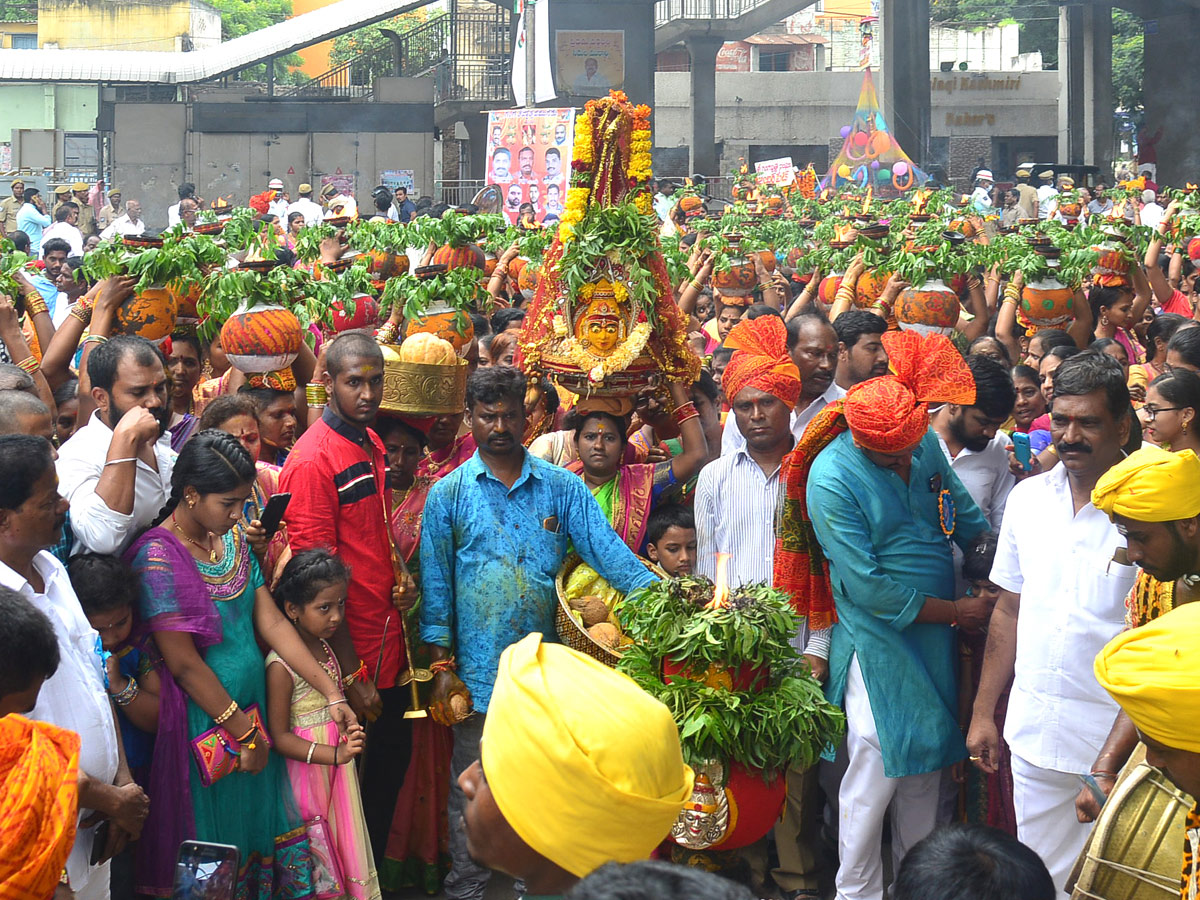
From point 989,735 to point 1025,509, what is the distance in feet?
2.51

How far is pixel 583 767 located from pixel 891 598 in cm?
257

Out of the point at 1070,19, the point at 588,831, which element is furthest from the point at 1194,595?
the point at 1070,19

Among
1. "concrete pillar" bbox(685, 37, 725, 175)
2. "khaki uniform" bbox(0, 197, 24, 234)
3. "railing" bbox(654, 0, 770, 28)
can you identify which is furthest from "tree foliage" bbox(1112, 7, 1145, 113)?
"khaki uniform" bbox(0, 197, 24, 234)

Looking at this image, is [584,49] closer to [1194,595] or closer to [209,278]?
[209,278]

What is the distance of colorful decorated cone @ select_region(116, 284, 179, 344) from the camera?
221 inches

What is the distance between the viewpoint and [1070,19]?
35.7 metres

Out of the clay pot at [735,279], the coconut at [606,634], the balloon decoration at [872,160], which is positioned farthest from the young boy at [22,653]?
the balloon decoration at [872,160]

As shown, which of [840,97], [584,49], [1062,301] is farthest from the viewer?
[840,97]

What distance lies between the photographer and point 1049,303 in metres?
7.96

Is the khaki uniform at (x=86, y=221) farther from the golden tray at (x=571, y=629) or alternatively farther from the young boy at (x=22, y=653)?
the young boy at (x=22, y=653)

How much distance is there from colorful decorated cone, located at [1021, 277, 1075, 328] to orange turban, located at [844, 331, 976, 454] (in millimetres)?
3377

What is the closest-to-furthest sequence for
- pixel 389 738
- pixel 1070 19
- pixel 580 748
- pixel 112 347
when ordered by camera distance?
pixel 580 748, pixel 112 347, pixel 389 738, pixel 1070 19

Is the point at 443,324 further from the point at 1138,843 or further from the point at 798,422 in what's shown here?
the point at 1138,843

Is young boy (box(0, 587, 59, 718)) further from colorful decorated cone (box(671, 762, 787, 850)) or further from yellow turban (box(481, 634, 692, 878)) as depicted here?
colorful decorated cone (box(671, 762, 787, 850))
